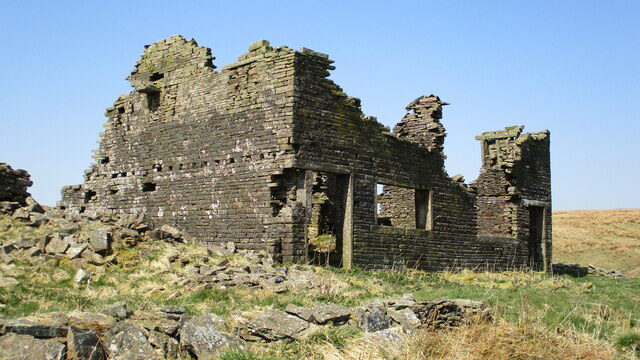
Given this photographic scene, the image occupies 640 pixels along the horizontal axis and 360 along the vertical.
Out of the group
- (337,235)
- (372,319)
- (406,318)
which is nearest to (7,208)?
(337,235)

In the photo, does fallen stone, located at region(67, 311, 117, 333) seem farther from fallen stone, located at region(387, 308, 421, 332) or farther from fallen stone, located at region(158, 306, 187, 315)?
fallen stone, located at region(387, 308, 421, 332)

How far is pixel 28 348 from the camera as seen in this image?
6.09 meters

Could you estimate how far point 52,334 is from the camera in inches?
253

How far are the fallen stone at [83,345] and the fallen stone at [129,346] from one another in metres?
0.11

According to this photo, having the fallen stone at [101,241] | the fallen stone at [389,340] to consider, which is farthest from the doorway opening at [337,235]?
the fallen stone at [389,340]

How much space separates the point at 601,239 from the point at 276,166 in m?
29.3

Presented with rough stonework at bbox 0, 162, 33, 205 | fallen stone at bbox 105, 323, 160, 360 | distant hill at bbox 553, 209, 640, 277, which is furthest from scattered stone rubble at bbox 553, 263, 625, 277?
fallen stone at bbox 105, 323, 160, 360

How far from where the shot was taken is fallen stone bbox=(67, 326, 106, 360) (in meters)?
6.22

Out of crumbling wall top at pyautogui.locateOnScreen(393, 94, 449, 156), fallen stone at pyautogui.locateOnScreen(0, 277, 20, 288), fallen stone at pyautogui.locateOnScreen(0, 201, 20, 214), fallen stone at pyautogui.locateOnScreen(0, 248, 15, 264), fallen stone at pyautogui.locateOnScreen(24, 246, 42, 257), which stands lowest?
fallen stone at pyautogui.locateOnScreen(0, 277, 20, 288)

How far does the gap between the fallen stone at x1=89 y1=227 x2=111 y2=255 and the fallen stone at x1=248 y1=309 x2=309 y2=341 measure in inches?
216

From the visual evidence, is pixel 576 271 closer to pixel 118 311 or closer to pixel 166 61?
pixel 166 61

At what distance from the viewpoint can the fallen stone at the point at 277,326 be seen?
23.2 feet

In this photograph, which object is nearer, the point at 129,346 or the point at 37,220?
the point at 129,346

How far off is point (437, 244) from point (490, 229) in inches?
191
